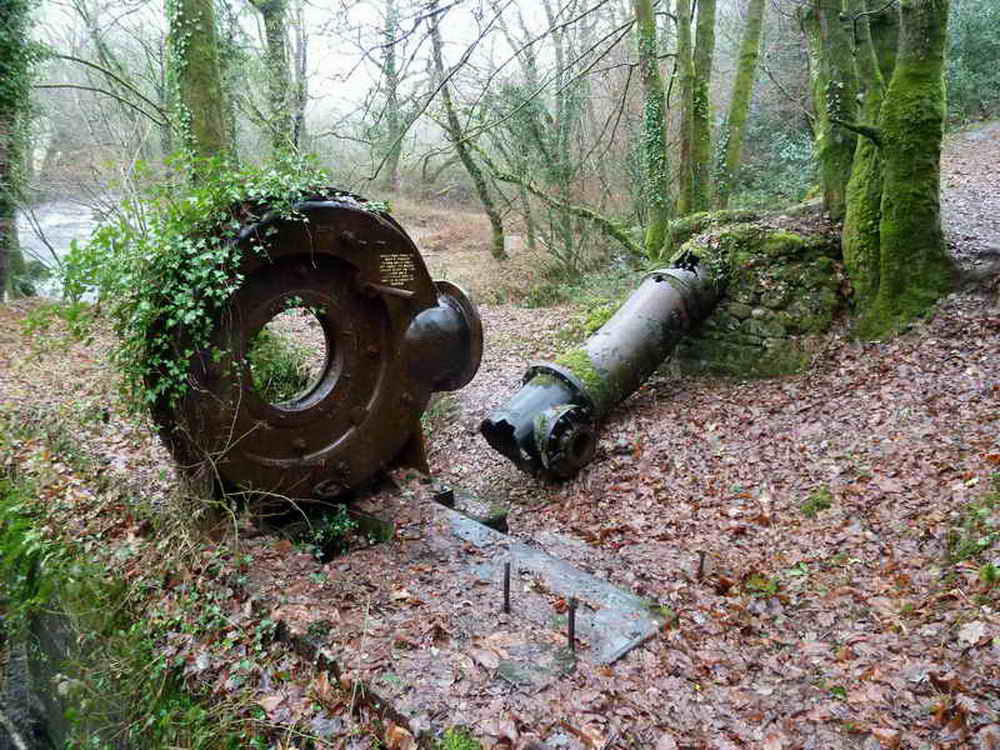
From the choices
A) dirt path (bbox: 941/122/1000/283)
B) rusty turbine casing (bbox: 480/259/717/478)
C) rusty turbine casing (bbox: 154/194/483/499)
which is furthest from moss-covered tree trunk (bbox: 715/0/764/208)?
rusty turbine casing (bbox: 154/194/483/499)

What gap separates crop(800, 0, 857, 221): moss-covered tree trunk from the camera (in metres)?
7.70

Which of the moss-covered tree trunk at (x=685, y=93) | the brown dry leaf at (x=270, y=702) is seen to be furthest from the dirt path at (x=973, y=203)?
the brown dry leaf at (x=270, y=702)

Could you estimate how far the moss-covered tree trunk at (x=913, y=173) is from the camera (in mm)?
6582

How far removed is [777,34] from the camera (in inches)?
697

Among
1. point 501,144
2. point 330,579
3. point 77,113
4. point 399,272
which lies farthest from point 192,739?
point 77,113

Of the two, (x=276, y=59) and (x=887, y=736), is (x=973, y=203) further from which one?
(x=276, y=59)

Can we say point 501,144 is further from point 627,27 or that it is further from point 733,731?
point 733,731

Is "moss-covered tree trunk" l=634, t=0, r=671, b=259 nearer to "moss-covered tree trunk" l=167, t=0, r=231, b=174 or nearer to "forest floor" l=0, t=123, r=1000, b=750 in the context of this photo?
"forest floor" l=0, t=123, r=1000, b=750

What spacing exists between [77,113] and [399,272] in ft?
56.1

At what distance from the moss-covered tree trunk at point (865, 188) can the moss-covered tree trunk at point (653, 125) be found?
3455mm

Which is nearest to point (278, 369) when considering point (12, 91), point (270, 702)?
point (270, 702)

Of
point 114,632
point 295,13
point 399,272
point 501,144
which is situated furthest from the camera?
point 501,144

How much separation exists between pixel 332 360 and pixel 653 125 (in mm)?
8096

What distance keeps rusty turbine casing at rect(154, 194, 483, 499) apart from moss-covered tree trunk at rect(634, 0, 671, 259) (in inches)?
253
